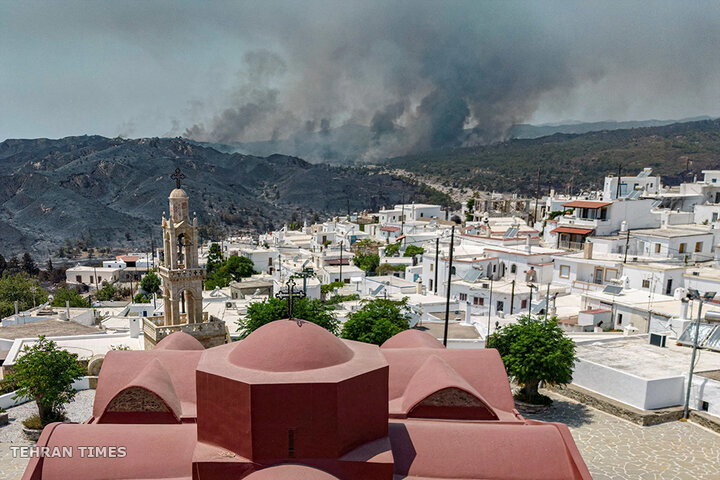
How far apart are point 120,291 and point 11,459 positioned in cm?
4685

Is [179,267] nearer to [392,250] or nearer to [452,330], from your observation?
[452,330]

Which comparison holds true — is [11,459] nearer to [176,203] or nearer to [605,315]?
[176,203]

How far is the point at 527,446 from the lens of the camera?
10148mm

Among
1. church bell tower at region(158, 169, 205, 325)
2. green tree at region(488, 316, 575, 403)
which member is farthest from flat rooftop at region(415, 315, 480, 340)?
church bell tower at region(158, 169, 205, 325)

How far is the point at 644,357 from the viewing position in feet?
65.4

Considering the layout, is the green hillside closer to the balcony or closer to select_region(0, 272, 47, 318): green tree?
the balcony

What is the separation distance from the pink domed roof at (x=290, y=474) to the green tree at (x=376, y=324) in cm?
1125

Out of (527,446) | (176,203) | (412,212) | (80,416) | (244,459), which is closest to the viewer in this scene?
(244,459)

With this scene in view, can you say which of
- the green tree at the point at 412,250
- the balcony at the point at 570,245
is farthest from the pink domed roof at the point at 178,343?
Answer: the green tree at the point at 412,250

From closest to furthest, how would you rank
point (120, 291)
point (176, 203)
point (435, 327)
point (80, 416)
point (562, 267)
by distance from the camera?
point (80, 416) → point (176, 203) → point (435, 327) → point (562, 267) → point (120, 291)

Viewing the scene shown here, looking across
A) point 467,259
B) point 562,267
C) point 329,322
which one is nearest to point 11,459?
point 329,322

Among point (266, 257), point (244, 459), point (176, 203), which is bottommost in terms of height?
point (266, 257)

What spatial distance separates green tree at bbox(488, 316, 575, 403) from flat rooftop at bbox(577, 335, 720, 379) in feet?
6.32

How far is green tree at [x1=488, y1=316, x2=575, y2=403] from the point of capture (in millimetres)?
17484
